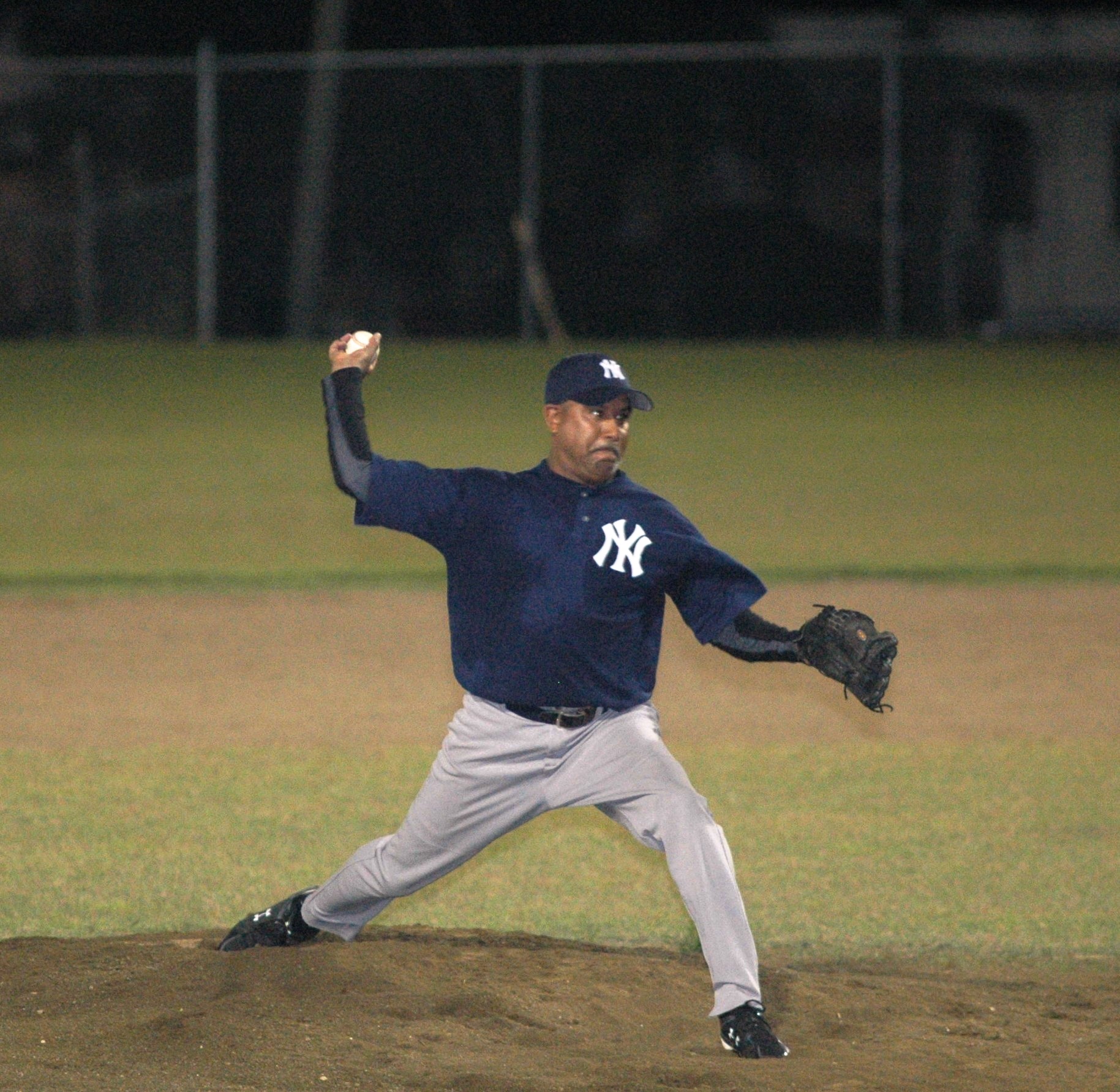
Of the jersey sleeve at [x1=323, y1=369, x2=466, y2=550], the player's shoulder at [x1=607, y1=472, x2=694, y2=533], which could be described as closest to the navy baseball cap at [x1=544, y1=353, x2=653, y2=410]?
the player's shoulder at [x1=607, y1=472, x2=694, y2=533]

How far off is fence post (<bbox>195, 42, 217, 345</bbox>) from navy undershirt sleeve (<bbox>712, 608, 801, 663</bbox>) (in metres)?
18.8

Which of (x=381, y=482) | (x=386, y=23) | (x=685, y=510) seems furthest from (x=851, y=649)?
(x=386, y=23)

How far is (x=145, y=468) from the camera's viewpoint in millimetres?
14047

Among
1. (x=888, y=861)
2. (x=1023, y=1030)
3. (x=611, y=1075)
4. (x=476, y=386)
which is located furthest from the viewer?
(x=476, y=386)

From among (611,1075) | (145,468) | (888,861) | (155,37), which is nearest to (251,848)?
(888,861)

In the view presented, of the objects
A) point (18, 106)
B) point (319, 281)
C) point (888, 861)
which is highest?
point (18, 106)

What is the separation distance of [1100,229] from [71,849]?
21.0 meters

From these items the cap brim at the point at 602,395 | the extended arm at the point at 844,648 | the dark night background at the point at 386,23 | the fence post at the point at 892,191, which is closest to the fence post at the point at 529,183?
the fence post at the point at 892,191

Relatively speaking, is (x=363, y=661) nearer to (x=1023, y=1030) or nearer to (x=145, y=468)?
(x=1023, y=1030)

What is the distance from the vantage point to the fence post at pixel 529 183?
880 inches

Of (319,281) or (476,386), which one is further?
(319,281)

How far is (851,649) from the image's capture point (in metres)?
4.08

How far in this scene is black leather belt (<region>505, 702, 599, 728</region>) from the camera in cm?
416

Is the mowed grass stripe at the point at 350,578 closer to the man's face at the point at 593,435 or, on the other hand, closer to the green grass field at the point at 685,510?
the green grass field at the point at 685,510
